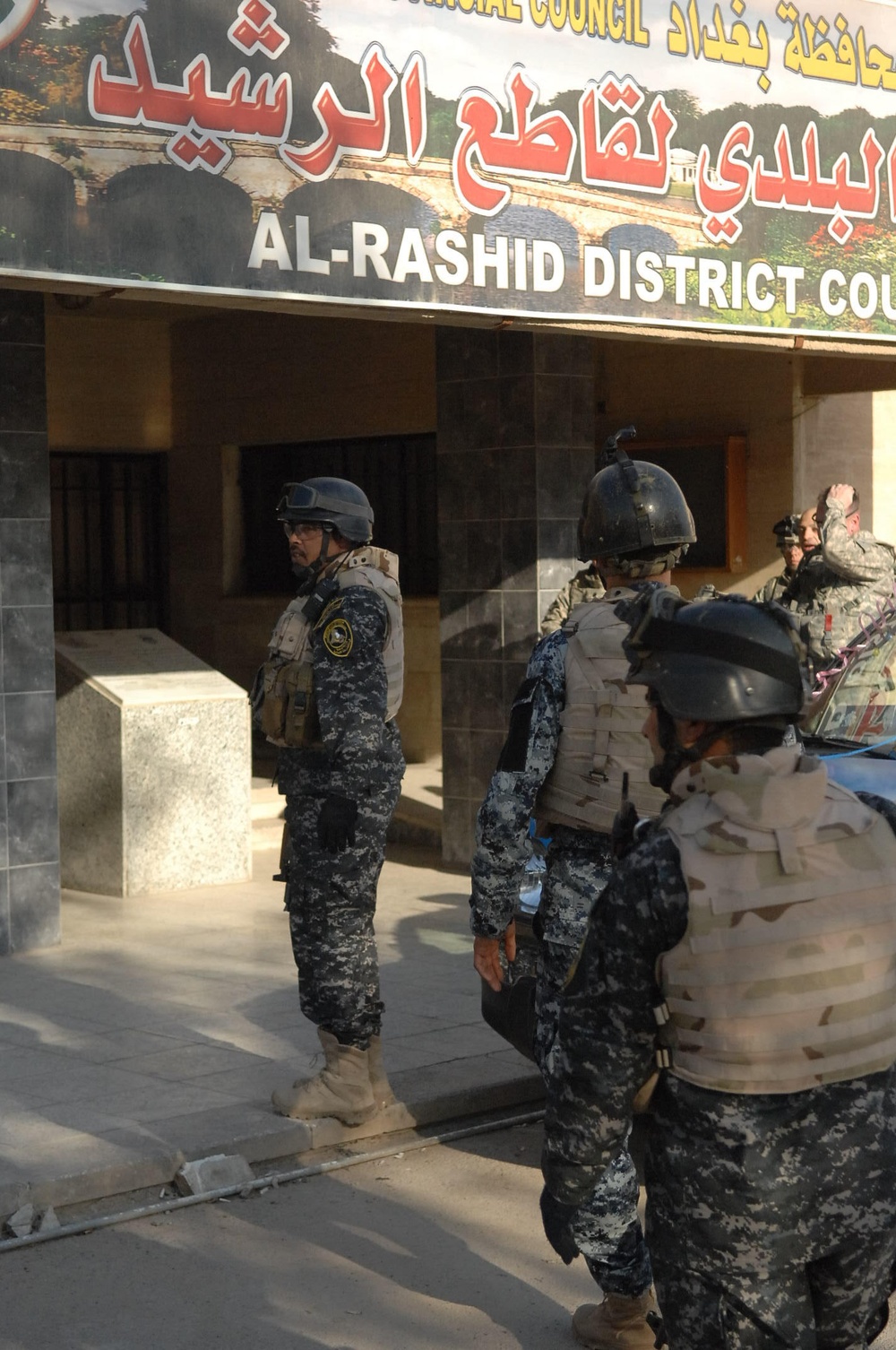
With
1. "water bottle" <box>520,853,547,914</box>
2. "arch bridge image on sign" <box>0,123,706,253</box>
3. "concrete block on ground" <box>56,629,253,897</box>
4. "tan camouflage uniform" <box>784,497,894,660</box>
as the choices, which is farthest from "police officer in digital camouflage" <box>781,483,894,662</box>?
"water bottle" <box>520,853,547,914</box>

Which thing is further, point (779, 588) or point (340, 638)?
point (779, 588)

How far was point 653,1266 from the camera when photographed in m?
2.73

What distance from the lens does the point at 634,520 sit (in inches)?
167

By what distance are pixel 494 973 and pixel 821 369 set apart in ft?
28.5

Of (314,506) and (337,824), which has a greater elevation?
(314,506)

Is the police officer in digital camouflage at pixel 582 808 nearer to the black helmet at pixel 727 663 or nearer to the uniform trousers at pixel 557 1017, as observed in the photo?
the uniform trousers at pixel 557 1017

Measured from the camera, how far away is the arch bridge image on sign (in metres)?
7.08

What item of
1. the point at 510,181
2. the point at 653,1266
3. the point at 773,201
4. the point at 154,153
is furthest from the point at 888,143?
the point at 653,1266

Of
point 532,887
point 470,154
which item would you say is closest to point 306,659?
point 532,887

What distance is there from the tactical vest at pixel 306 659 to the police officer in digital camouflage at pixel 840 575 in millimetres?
3950

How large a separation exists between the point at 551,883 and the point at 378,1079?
6.02ft

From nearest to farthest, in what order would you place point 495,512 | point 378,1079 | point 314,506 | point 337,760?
1. point 337,760
2. point 314,506
3. point 378,1079
4. point 495,512

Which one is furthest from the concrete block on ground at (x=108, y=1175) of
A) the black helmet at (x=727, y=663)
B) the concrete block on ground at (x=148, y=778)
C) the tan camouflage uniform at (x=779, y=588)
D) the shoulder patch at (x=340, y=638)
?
the tan camouflage uniform at (x=779, y=588)

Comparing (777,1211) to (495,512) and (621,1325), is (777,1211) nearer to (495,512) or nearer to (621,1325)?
(621,1325)
